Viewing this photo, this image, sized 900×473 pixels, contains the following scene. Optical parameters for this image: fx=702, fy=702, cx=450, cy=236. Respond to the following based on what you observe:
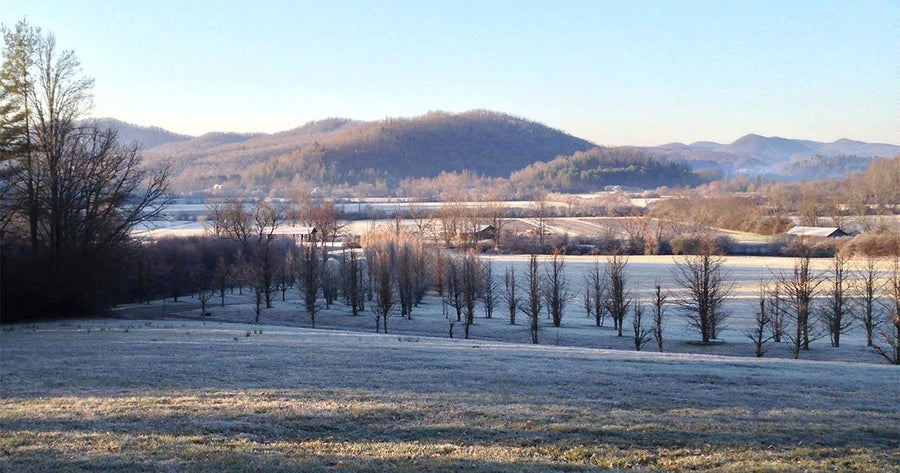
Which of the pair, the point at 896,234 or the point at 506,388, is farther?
the point at 896,234

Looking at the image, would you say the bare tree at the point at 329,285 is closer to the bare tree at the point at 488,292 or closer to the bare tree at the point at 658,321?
the bare tree at the point at 488,292

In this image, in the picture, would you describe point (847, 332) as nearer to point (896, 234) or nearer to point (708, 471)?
point (708, 471)

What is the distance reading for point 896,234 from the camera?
82.5 m

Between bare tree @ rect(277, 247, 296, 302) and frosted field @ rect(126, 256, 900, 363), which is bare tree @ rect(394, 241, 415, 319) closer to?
frosted field @ rect(126, 256, 900, 363)

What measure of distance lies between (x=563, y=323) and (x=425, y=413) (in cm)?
3614

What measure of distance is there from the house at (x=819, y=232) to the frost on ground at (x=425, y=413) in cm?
8120

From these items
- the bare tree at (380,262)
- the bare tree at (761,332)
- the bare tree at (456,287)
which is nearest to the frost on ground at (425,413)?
the bare tree at (761,332)

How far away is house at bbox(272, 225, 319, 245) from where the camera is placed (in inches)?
3374

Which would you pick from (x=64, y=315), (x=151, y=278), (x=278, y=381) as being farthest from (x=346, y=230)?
(x=278, y=381)

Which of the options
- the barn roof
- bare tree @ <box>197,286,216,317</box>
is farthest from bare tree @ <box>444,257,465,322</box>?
the barn roof

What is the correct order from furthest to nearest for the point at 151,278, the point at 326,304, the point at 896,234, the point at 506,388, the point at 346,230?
the point at 346,230, the point at 896,234, the point at 151,278, the point at 326,304, the point at 506,388

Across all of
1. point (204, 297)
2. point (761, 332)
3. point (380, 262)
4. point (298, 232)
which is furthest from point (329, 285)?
point (298, 232)

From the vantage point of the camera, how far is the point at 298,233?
298ft

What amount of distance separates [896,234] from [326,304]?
6851 cm
